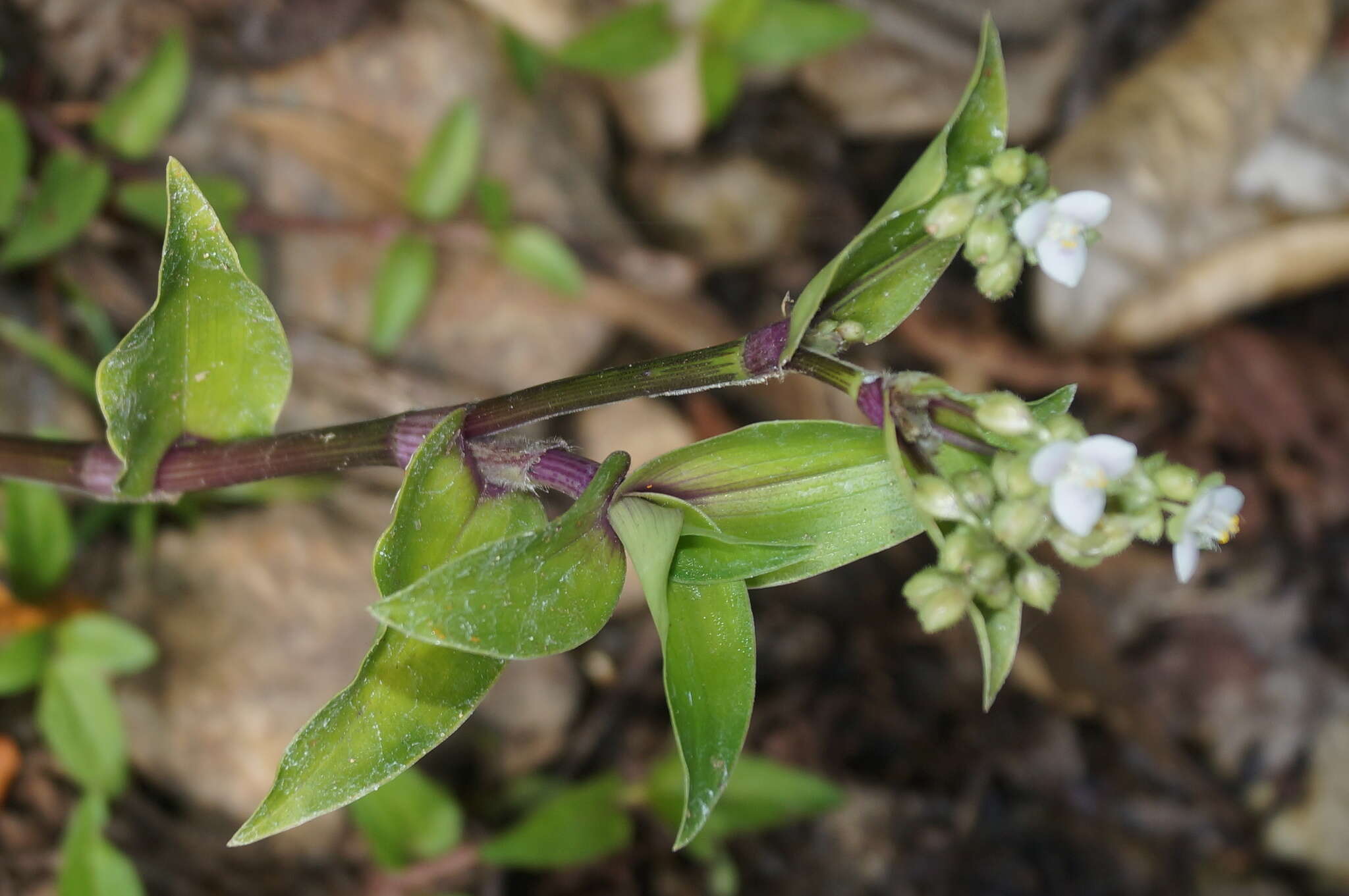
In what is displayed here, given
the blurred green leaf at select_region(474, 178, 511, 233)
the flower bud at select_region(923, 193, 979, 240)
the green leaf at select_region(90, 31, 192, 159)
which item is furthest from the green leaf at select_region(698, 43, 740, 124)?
the flower bud at select_region(923, 193, 979, 240)

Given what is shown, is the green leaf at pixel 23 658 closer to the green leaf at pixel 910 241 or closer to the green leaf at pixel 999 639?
the green leaf at pixel 910 241

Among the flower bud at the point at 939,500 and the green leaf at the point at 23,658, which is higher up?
the flower bud at the point at 939,500

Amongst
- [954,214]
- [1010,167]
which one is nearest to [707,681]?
[954,214]

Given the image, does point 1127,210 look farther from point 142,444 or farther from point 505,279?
point 142,444

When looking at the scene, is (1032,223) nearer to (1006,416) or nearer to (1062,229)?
(1062,229)

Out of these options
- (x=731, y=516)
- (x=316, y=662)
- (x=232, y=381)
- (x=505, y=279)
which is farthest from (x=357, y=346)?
(x=731, y=516)

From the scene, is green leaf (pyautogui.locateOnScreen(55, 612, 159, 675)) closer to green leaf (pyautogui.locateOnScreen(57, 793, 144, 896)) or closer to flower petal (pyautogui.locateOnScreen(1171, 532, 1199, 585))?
green leaf (pyautogui.locateOnScreen(57, 793, 144, 896))

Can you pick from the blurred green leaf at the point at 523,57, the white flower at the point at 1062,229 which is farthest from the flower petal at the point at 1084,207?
the blurred green leaf at the point at 523,57
